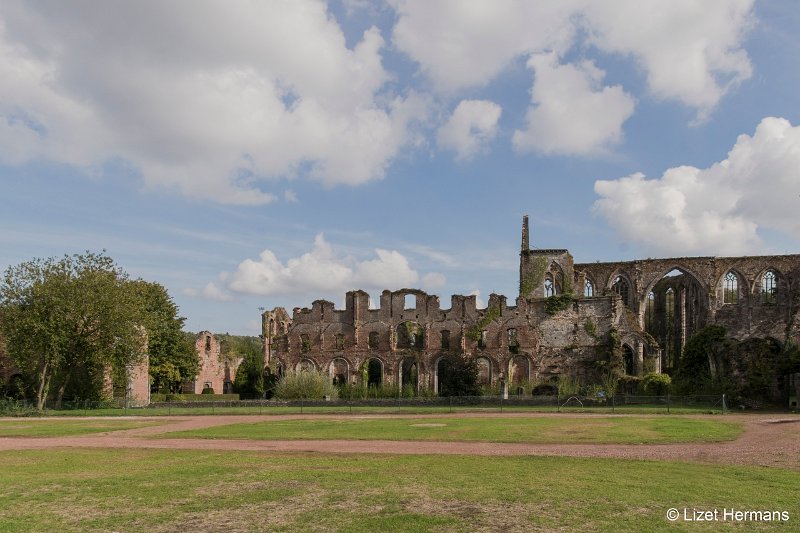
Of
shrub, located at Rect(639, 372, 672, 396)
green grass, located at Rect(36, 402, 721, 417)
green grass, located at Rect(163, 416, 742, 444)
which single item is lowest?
green grass, located at Rect(36, 402, 721, 417)

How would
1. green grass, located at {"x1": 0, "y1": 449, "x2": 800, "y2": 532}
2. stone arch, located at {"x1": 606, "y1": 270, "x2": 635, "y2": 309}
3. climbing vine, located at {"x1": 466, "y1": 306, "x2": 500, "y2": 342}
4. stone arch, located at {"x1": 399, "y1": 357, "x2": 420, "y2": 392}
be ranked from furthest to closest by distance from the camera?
stone arch, located at {"x1": 606, "y1": 270, "x2": 635, "y2": 309} < stone arch, located at {"x1": 399, "y1": 357, "x2": 420, "y2": 392} < climbing vine, located at {"x1": 466, "y1": 306, "x2": 500, "y2": 342} < green grass, located at {"x1": 0, "y1": 449, "x2": 800, "y2": 532}

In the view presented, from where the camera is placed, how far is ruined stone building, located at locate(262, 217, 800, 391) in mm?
52250

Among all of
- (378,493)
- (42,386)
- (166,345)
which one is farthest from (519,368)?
(378,493)

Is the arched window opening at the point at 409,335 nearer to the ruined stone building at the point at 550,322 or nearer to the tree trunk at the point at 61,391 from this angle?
the ruined stone building at the point at 550,322

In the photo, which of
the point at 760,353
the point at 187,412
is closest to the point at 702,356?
the point at 760,353

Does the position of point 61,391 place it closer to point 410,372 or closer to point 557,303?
point 410,372

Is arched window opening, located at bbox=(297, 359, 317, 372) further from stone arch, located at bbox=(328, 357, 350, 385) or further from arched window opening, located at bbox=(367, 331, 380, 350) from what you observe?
arched window opening, located at bbox=(367, 331, 380, 350)

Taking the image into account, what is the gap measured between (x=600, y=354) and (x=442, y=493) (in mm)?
42466

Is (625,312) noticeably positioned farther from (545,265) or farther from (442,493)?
(442,493)

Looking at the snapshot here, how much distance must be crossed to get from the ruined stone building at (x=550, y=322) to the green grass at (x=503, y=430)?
902 inches

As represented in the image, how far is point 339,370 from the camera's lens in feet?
189

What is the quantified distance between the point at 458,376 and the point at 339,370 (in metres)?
10.7

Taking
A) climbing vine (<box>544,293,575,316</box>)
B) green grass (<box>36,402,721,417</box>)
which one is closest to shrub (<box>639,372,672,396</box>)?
green grass (<box>36,402,721,417</box>)

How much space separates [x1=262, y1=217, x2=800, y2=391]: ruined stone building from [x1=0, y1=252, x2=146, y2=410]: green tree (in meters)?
16.2
